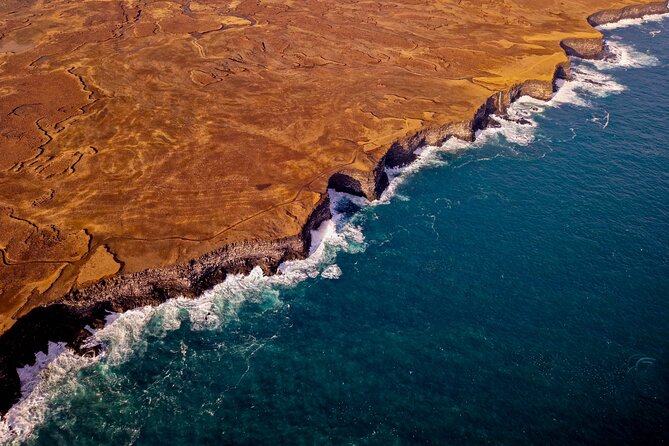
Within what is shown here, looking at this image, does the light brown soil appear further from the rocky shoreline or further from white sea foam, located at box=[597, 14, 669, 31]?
white sea foam, located at box=[597, 14, 669, 31]

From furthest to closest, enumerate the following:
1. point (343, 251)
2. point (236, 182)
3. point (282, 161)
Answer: point (282, 161) < point (236, 182) < point (343, 251)

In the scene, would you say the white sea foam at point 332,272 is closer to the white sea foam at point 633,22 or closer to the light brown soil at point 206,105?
the light brown soil at point 206,105

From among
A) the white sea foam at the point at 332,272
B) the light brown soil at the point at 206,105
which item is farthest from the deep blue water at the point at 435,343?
the light brown soil at the point at 206,105

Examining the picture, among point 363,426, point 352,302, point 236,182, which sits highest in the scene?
point 236,182

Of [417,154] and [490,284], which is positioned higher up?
[417,154]

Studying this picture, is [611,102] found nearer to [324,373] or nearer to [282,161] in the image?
[282,161]

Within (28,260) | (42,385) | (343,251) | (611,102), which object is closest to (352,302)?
(343,251)

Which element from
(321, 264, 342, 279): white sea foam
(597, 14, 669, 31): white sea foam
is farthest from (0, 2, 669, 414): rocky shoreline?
(597, 14, 669, 31): white sea foam

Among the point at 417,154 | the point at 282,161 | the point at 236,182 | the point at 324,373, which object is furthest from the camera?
the point at 417,154
